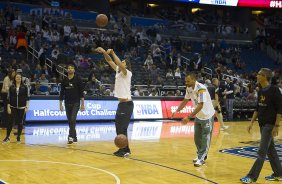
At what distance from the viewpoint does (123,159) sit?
29.2 feet

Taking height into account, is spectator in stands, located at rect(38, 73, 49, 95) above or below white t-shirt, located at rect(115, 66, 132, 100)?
below

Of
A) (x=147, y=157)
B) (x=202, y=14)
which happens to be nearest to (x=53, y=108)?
(x=147, y=157)

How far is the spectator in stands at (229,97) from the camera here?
19.1 metres

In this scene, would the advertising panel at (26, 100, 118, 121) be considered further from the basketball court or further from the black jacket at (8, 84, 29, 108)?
the black jacket at (8, 84, 29, 108)

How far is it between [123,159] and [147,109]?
32.4ft

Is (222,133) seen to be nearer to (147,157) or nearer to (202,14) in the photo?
(147,157)

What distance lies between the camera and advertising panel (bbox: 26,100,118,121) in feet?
52.9

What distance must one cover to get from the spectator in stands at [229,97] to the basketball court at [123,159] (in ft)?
16.9

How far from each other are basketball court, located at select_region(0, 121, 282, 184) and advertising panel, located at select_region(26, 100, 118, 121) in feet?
7.08

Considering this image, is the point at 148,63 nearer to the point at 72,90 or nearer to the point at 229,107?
the point at 229,107

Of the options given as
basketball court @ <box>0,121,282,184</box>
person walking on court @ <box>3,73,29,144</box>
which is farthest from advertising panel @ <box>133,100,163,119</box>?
person walking on court @ <box>3,73,29,144</box>

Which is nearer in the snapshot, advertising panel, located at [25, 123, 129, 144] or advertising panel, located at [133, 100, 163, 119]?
advertising panel, located at [25, 123, 129, 144]

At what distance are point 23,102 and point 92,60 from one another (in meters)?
12.3

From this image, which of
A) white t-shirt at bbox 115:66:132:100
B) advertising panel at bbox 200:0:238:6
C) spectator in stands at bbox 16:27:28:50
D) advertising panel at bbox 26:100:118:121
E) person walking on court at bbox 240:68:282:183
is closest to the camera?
person walking on court at bbox 240:68:282:183
